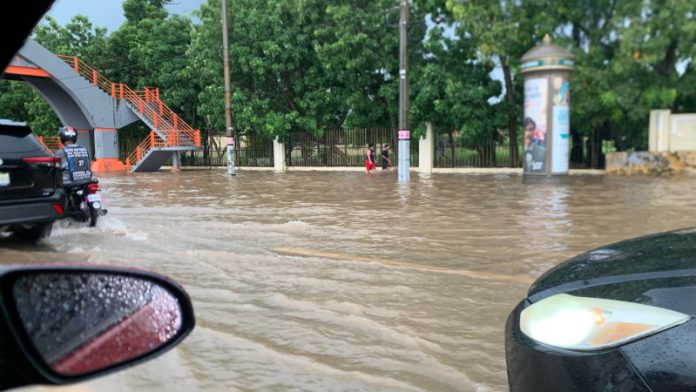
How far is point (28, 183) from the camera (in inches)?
267

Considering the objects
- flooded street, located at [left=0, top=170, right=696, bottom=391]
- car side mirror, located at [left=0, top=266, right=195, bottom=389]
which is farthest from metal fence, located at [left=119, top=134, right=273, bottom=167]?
car side mirror, located at [left=0, top=266, right=195, bottom=389]

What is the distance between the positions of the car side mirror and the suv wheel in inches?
273

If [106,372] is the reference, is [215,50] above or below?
above

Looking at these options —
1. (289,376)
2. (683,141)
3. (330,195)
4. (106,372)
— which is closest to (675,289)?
(106,372)

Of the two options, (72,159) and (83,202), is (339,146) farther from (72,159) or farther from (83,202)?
(72,159)

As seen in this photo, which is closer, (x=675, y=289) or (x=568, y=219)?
(x=675, y=289)

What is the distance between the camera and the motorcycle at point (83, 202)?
841cm

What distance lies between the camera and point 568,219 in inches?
359

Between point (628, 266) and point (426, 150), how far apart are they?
2143 cm

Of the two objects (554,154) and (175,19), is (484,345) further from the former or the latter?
(175,19)

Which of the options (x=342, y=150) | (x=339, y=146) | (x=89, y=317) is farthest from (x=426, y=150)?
(x=89, y=317)

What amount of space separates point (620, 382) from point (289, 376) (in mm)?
2105

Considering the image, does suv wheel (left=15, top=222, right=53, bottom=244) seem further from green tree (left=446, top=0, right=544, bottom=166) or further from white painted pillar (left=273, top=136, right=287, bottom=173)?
white painted pillar (left=273, top=136, right=287, bottom=173)

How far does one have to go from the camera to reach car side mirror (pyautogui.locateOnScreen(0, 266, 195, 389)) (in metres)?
1.15
